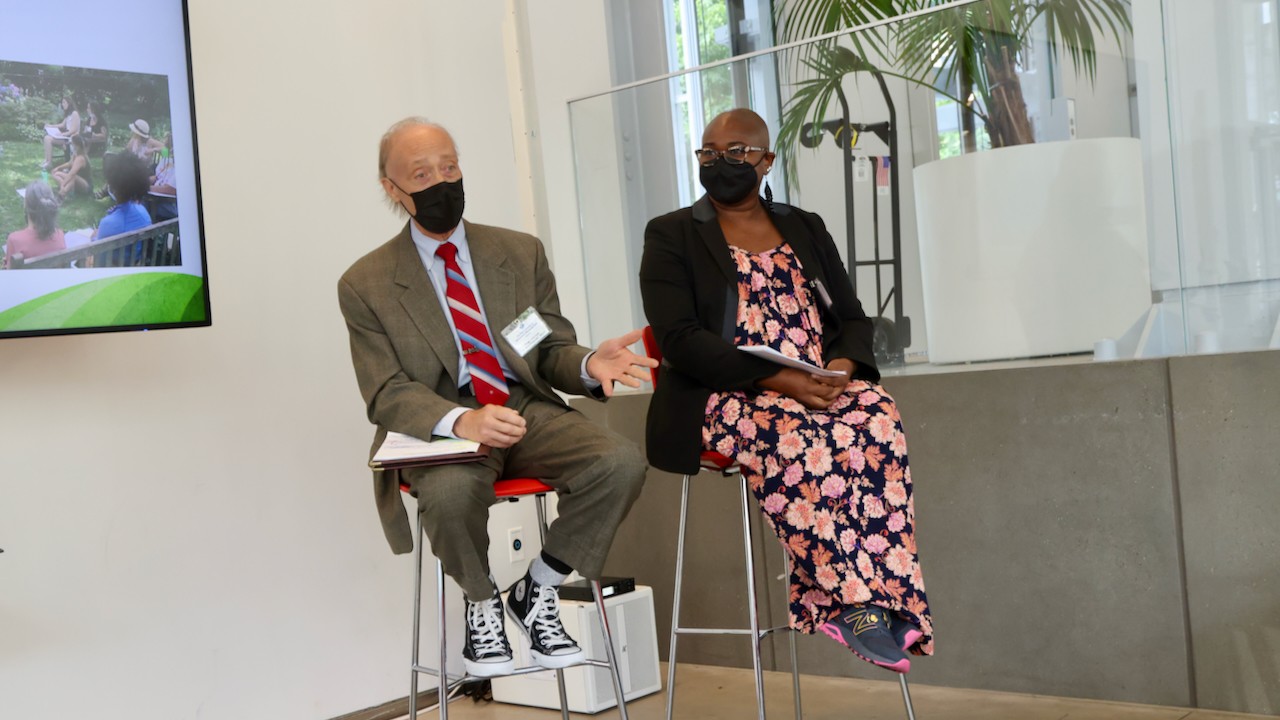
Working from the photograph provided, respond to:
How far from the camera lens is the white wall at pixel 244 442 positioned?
9.50 ft

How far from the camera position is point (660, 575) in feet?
12.4

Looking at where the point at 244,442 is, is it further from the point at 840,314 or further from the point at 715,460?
the point at 840,314

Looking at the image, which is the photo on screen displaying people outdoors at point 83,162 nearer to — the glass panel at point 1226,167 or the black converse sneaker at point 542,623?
the black converse sneaker at point 542,623

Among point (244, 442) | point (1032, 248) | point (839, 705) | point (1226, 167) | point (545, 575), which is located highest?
point (1226, 167)

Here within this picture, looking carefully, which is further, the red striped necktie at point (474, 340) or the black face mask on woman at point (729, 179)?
the black face mask on woman at point (729, 179)

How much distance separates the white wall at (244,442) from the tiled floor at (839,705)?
52cm

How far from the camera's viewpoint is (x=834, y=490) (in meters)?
2.37

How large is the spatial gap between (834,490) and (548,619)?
0.64 m

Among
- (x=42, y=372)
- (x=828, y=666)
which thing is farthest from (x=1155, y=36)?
(x=42, y=372)

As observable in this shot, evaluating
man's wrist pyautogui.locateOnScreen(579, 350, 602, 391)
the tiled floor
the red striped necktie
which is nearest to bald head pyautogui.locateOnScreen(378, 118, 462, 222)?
the red striped necktie

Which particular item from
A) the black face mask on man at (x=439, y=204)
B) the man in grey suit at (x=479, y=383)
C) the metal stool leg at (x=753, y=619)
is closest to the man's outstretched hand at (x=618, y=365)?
the man in grey suit at (x=479, y=383)

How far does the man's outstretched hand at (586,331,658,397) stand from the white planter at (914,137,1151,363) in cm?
93

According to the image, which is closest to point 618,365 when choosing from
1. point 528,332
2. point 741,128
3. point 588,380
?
point 588,380

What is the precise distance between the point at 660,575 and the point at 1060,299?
154 cm
